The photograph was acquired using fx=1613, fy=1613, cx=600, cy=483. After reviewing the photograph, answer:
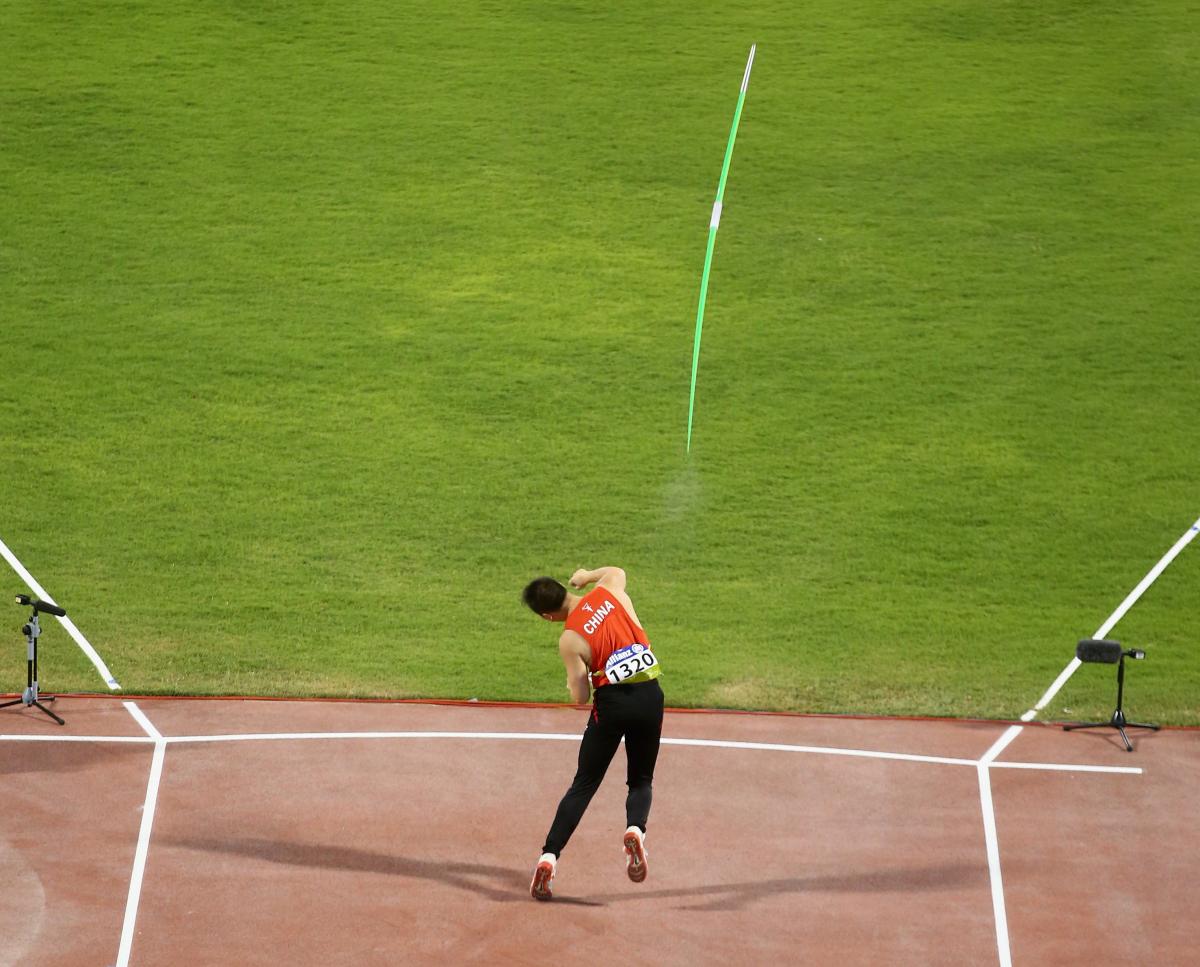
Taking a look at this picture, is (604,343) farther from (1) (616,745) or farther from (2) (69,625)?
(1) (616,745)

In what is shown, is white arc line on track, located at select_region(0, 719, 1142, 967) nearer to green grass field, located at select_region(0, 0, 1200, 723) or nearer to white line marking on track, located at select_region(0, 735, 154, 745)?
white line marking on track, located at select_region(0, 735, 154, 745)

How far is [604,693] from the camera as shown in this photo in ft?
27.9

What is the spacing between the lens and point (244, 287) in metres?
17.7

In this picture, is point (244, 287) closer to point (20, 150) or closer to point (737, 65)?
point (20, 150)

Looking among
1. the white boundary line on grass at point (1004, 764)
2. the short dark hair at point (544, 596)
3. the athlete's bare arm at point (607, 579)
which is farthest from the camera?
the athlete's bare arm at point (607, 579)

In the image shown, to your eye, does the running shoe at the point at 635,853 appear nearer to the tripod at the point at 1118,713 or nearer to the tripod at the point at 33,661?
the tripod at the point at 1118,713

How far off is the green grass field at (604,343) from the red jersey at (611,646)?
3402mm

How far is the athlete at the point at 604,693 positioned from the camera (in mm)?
8438

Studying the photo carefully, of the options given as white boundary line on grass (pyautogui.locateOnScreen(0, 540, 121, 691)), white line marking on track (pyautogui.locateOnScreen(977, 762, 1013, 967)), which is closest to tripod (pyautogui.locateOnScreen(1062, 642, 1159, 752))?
white line marking on track (pyautogui.locateOnScreen(977, 762, 1013, 967))

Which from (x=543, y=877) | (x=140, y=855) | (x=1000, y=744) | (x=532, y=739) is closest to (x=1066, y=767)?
(x=1000, y=744)

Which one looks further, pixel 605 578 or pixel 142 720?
pixel 142 720

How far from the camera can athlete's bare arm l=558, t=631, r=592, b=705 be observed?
27.3 ft

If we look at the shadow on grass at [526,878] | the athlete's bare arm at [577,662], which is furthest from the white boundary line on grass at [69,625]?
the athlete's bare arm at [577,662]

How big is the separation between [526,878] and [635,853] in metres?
1.01
